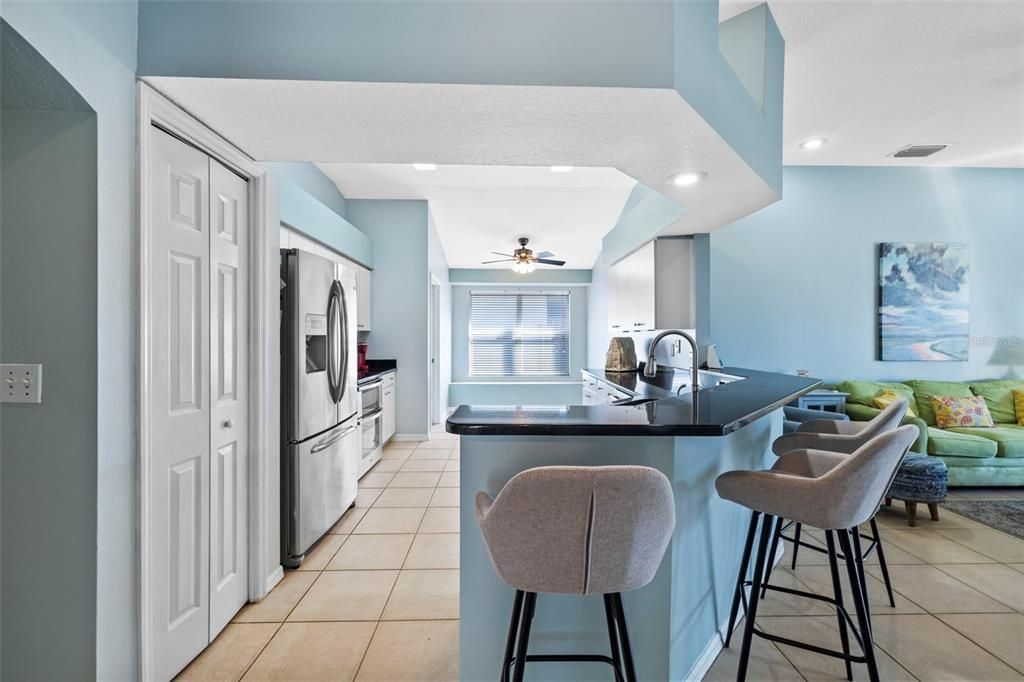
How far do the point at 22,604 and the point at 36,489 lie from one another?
35 centimetres

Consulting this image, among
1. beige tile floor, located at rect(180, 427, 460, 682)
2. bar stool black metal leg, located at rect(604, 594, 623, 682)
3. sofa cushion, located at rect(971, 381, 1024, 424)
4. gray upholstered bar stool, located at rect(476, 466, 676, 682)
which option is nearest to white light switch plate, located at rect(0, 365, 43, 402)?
beige tile floor, located at rect(180, 427, 460, 682)

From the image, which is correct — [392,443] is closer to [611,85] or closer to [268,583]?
[268,583]

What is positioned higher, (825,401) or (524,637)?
(825,401)

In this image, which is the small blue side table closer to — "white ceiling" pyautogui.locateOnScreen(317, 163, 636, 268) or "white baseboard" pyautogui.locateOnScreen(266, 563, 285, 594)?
"white ceiling" pyautogui.locateOnScreen(317, 163, 636, 268)

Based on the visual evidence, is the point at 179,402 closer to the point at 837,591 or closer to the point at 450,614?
the point at 450,614

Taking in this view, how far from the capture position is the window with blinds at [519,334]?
27.1 feet

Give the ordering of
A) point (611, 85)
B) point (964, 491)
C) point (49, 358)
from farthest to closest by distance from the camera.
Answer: point (964, 491), point (611, 85), point (49, 358)

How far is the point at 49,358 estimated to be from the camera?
1.43 metres

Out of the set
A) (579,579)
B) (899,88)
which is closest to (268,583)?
(579,579)

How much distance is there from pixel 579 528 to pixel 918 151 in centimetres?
480

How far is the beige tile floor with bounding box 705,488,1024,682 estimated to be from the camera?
186cm

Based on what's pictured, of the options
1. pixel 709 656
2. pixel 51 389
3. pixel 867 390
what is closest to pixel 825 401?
pixel 867 390

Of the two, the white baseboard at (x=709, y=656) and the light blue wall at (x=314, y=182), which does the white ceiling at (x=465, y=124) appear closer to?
the light blue wall at (x=314, y=182)

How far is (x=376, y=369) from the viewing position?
519 cm
